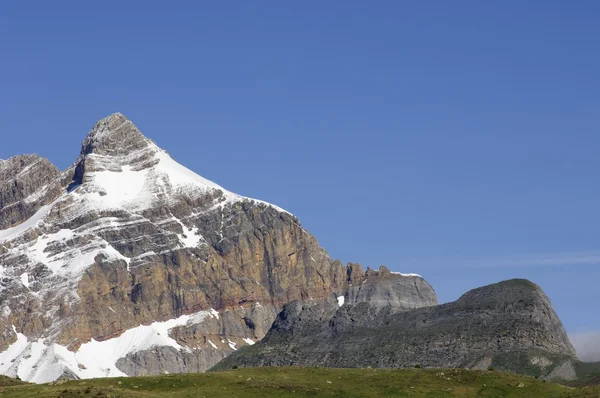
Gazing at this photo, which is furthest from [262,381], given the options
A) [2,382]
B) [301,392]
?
[2,382]

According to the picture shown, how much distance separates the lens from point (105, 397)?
145m

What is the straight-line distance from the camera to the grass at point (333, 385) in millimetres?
159500

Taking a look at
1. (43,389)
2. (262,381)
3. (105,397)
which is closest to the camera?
(105,397)

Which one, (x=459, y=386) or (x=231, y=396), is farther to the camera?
(x=459, y=386)

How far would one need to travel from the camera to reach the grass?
159500mm

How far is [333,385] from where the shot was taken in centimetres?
16712

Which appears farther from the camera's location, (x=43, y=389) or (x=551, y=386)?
(x=551, y=386)

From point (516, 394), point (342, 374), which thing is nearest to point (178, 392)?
point (342, 374)

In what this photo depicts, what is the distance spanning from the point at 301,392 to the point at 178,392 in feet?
48.1

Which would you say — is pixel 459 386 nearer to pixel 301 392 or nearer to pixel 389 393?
pixel 389 393

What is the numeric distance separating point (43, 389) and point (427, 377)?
4782 centimetres

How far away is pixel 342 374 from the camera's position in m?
175

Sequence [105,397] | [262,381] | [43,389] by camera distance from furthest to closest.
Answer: [262,381], [43,389], [105,397]

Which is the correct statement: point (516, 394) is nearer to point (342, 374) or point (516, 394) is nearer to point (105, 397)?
point (342, 374)
